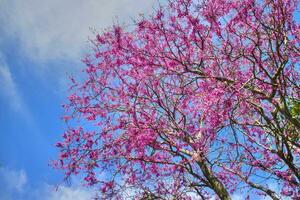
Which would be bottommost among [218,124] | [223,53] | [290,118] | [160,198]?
[290,118]

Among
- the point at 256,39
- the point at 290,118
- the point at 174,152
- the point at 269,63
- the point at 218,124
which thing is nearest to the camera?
the point at 290,118

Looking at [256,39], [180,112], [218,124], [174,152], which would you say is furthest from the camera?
[180,112]

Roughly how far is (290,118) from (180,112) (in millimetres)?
3627

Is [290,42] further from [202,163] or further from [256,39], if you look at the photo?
[202,163]

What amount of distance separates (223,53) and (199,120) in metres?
2.84

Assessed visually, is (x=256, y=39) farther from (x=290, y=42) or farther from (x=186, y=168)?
(x=186, y=168)

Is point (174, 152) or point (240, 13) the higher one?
point (240, 13)

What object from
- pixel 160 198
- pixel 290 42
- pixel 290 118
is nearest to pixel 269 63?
pixel 290 42

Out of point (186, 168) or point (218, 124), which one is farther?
point (186, 168)

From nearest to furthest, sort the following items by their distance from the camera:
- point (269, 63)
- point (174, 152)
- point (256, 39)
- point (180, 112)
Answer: point (256, 39), point (269, 63), point (174, 152), point (180, 112)

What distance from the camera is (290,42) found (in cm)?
813

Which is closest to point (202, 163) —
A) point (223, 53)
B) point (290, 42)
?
point (223, 53)

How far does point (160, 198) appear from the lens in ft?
35.4

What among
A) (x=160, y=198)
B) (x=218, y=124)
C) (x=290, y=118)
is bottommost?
(x=290, y=118)
